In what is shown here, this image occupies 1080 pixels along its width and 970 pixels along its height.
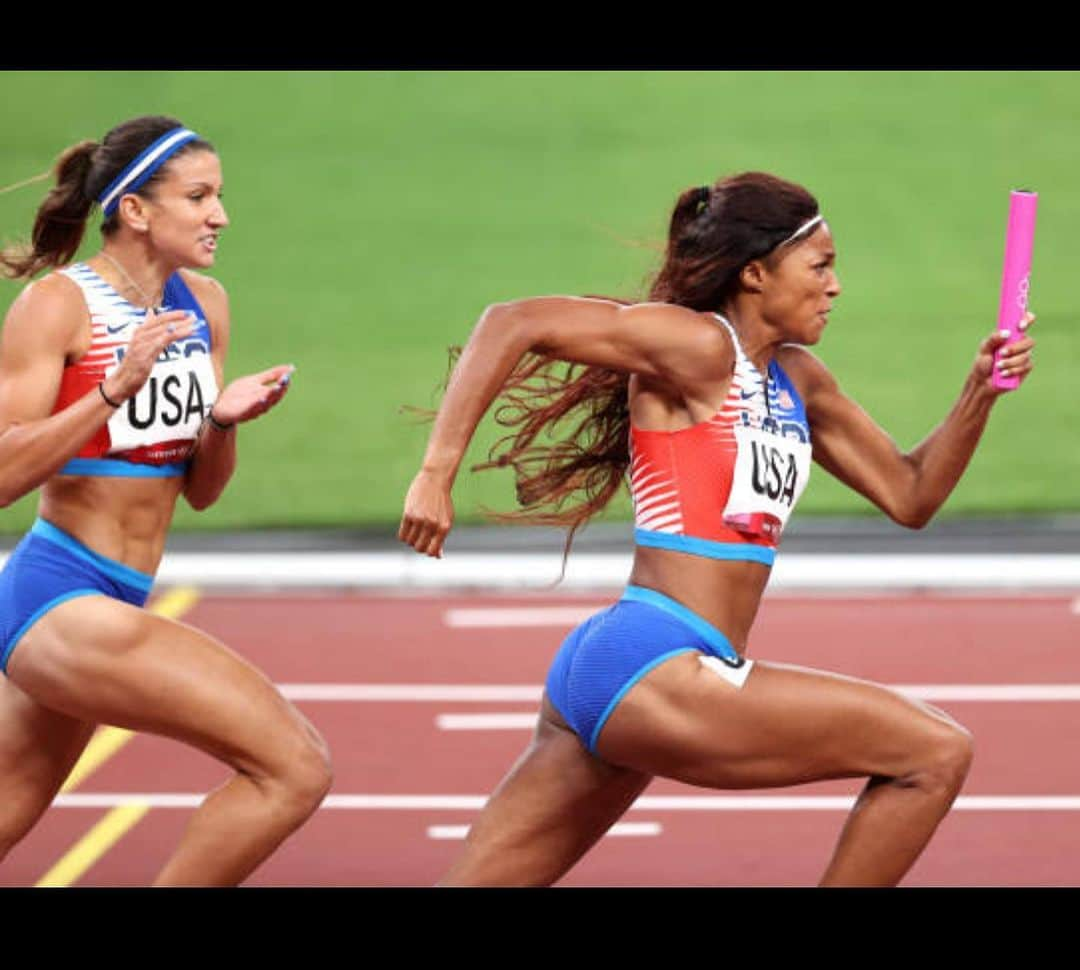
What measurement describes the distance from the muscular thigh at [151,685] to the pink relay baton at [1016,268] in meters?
1.95

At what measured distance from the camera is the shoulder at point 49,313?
18.8ft

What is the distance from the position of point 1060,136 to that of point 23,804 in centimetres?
1147

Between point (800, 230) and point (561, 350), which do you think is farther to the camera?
point (800, 230)

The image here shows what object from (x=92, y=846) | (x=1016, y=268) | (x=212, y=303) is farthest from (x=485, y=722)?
(x=1016, y=268)

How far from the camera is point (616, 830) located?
7.63 metres

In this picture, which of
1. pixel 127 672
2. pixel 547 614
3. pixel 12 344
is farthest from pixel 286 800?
pixel 547 614

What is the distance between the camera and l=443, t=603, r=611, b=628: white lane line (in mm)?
9727

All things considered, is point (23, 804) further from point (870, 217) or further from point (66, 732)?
point (870, 217)

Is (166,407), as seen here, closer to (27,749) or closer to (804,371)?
(27,749)

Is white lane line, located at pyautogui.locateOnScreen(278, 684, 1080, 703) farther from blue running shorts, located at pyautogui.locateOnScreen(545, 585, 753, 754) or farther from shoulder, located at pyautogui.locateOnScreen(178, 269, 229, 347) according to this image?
blue running shorts, located at pyautogui.locateOnScreen(545, 585, 753, 754)

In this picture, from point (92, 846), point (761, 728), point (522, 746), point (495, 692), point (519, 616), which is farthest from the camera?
point (519, 616)

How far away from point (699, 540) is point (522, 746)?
287 centimetres

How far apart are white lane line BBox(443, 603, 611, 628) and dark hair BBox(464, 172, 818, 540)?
3491 mm

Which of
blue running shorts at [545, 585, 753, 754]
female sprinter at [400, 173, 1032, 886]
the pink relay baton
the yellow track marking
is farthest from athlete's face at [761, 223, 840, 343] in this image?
the yellow track marking
